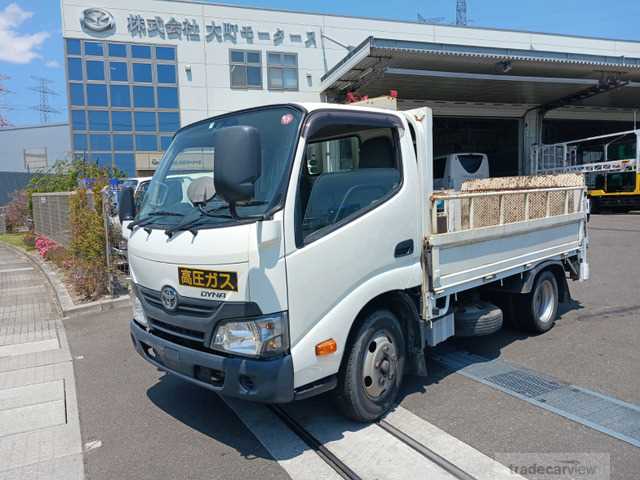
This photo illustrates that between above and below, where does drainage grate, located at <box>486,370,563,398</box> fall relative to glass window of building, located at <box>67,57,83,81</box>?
below

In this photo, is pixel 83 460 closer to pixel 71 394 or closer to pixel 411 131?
pixel 71 394

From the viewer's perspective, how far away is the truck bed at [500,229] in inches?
167

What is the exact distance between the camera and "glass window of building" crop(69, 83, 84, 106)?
19062 millimetres

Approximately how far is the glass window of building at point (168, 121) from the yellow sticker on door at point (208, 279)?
18335 mm

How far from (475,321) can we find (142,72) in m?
19.0

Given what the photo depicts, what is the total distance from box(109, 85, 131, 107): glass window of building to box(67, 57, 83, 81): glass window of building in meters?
1.19

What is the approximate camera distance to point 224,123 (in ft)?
12.7

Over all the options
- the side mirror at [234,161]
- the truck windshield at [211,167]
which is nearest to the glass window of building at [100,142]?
the truck windshield at [211,167]

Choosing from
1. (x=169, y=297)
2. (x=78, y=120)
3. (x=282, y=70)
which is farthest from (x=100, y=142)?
(x=169, y=297)

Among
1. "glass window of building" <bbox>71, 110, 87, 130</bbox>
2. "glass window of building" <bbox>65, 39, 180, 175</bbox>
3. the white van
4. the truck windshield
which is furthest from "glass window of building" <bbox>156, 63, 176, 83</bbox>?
the truck windshield

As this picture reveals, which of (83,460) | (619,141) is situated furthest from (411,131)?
(619,141)

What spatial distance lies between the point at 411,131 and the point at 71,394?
4.05 meters

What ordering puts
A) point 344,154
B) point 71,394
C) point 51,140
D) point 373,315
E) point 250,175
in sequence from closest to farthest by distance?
1. point 250,175
2. point 373,315
3. point 344,154
4. point 71,394
5. point 51,140

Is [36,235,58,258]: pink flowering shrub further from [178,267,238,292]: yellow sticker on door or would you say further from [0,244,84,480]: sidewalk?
[178,267,238,292]: yellow sticker on door
